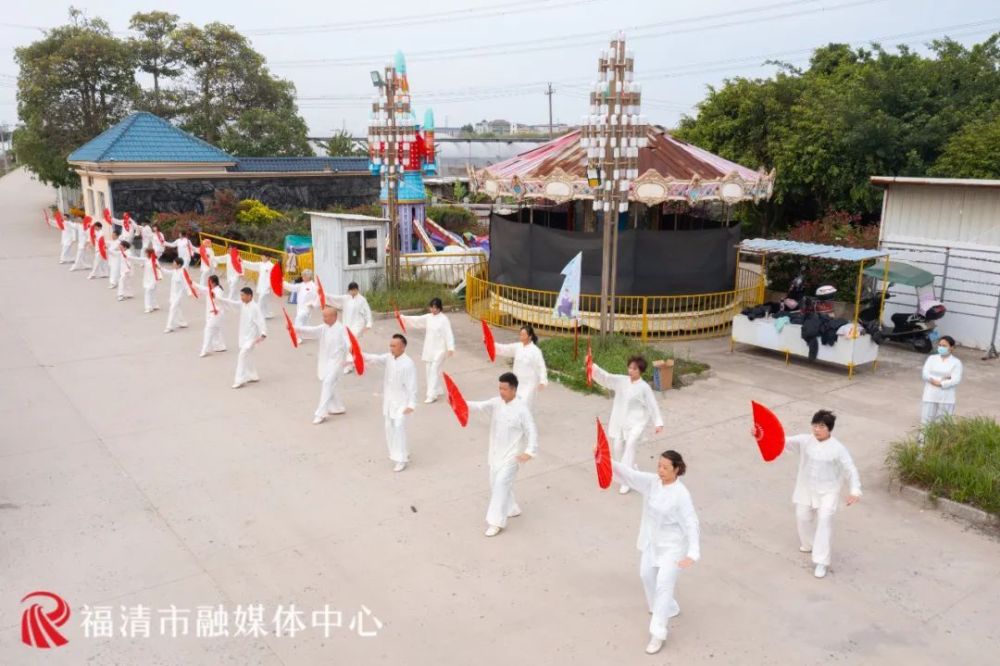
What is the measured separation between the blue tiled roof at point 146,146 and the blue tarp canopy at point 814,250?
19.9 meters

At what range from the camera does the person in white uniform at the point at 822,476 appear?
6320mm

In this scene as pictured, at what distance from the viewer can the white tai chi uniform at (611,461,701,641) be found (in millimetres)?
5344

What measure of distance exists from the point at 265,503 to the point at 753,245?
935 centimetres

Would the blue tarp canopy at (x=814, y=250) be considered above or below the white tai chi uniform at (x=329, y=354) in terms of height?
above

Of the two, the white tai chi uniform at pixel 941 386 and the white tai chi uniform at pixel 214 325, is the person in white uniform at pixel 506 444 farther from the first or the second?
the white tai chi uniform at pixel 214 325

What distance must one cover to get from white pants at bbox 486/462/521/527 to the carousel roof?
7544 millimetres

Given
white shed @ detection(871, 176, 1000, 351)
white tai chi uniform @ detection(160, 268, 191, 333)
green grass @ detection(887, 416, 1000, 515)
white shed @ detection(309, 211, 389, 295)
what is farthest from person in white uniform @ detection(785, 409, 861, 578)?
white shed @ detection(309, 211, 389, 295)

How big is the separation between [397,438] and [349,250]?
8.93 meters

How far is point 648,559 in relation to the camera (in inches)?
217

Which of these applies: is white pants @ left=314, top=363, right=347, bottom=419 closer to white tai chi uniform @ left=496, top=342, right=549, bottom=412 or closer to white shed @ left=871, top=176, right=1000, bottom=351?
white tai chi uniform @ left=496, top=342, right=549, bottom=412

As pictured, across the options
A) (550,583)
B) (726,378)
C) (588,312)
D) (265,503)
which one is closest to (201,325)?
(588,312)

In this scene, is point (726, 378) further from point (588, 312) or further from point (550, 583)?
point (550, 583)

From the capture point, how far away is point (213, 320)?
12727mm

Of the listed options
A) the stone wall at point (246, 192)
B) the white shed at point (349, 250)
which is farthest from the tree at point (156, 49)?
the white shed at point (349, 250)
